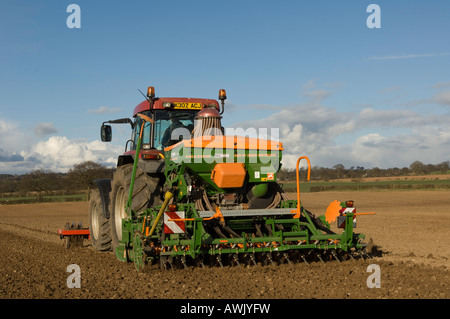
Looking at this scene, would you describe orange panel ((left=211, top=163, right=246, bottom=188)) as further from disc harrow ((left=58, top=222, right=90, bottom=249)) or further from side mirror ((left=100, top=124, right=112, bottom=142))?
disc harrow ((left=58, top=222, right=90, bottom=249))

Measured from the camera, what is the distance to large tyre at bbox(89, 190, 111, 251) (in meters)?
9.43

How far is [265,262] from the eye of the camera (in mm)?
7066

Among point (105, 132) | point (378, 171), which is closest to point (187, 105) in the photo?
point (105, 132)

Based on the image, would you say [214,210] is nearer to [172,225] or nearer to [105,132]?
[172,225]

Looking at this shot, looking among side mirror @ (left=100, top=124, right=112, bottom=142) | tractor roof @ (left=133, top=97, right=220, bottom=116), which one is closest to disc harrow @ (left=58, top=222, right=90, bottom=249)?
side mirror @ (left=100, top=124, right=112, bottom=142)

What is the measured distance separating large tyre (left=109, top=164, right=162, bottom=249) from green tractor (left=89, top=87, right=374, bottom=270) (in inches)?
0.6

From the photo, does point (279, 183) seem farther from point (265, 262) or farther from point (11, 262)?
point (11, 262)

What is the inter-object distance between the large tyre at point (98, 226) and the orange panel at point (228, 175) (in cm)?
302

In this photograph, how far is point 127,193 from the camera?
25.4 feet

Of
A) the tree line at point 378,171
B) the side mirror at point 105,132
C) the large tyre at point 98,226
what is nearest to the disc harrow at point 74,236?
the large tyre at point 98,226

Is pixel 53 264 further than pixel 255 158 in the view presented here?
Yes

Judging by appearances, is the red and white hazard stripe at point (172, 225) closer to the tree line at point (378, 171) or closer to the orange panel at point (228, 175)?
the orange panel at point (228, 175)
